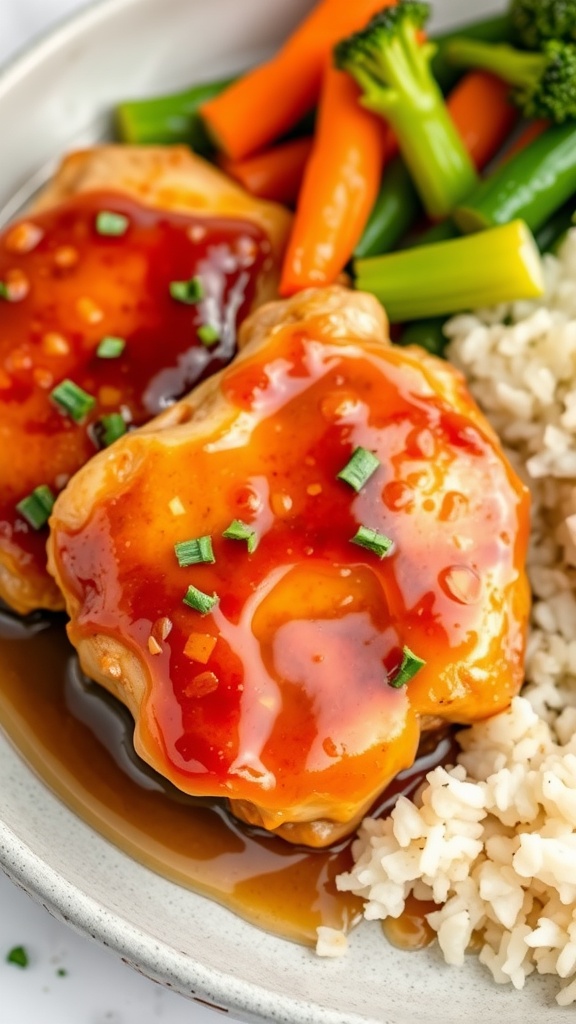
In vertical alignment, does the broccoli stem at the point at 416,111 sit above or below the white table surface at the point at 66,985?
above

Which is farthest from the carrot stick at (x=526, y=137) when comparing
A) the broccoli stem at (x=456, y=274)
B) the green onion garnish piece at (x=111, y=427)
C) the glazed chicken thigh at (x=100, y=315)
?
the green onion garnish piece at (x=111, y=427)

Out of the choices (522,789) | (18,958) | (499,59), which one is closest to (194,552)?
(522,789)

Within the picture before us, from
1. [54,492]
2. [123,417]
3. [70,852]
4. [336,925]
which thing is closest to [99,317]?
[123,417]

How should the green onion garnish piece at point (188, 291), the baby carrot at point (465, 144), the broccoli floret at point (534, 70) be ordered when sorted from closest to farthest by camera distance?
the green onion garnish piece at point (188, 291) < the broccoli floret at point (534, 70) < the baby carrot at point (465, 144)

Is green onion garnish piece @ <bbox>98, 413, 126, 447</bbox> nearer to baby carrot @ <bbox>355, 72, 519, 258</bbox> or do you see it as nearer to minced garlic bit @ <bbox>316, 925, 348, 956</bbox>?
baby carrot @ <bbox>355, 72, 519, 258</bbox>

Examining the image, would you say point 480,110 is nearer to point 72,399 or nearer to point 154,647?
point 72,399

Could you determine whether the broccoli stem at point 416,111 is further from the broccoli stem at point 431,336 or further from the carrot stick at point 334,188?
the broccoli stem at point 431,336
